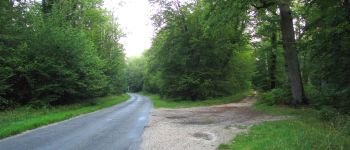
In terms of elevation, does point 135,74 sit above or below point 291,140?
above

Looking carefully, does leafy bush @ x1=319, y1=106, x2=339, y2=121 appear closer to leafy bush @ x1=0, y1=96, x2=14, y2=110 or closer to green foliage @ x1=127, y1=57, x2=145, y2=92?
leafy bush @ x1=0, y1=96, x2=14, y2=110

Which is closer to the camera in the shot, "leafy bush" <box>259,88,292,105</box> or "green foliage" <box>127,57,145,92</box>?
"leafy bush" <box>259,88,292,105</box>

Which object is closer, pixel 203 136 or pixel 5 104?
pixel 203 136

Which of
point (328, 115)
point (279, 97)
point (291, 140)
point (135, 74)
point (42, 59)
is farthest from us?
point (135, 74)

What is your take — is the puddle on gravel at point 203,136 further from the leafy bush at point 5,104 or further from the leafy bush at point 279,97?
the leafy bush at point 5,104

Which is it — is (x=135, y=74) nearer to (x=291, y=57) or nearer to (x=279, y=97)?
(x=279, y=97)

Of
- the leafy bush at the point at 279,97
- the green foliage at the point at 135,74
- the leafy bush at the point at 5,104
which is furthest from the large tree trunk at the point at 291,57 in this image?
the green foliage at the point at 135,74

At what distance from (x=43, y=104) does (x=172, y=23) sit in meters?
18.5

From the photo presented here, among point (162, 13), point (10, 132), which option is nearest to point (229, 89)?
point (162, 13)

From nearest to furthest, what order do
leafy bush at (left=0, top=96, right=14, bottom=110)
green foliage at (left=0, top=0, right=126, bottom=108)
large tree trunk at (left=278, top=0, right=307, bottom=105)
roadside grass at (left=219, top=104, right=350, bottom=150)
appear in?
roadside grass at (left=219, top=104, right=350, bottom=150) → large tree trunk at (left=278, top=0, right=307, bottom=105) → leafy bush at (left=0, top=96, right=14, bottom=110) → green foliage at (left=0, top=0, right=126, bottom=108)

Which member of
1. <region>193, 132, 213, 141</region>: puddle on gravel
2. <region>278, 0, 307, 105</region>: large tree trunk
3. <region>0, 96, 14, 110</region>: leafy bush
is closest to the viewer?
Result: <region>193, 132, 213, 141</region>: puddle on gravel

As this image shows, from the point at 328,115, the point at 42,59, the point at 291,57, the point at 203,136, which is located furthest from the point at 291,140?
the point at 42,59

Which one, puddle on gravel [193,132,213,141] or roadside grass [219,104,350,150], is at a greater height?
roadside grass [219,104,350,150]

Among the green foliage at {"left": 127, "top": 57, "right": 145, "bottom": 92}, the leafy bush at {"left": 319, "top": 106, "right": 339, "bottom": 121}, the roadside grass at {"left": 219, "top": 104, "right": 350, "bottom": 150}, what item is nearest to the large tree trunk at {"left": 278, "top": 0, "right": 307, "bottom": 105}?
the leafy bush at {"left": 319, "top": 106, "right": 339, "bottom": 121}
